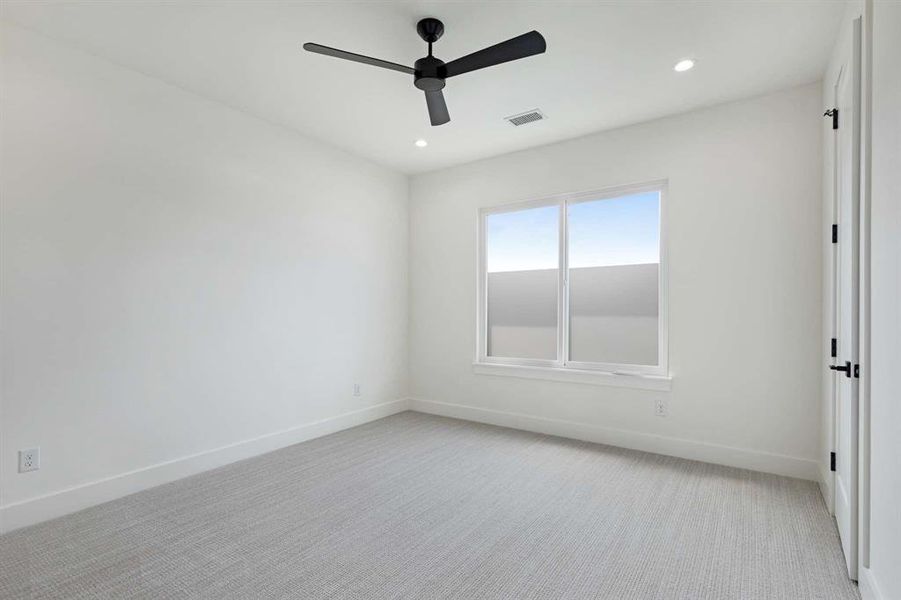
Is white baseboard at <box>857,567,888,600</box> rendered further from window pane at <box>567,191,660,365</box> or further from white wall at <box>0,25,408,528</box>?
white wall at <box>0,25,408,528</box>

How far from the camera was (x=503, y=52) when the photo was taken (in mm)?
2160

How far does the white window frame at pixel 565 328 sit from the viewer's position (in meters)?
3.64

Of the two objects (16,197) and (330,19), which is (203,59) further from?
(16,197)

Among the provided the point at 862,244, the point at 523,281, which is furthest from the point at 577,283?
the point at 862,244

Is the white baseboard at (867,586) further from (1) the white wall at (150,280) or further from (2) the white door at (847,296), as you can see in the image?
(1) the white wall at (150,280)

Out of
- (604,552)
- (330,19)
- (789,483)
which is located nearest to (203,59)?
(330,19)

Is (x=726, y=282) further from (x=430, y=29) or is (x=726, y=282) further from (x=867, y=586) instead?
(x=430, y=29)

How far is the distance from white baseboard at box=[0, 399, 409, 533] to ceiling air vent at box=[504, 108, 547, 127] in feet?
10.2

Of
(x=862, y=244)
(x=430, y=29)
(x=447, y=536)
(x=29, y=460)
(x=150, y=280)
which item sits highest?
(x=430, y=29)

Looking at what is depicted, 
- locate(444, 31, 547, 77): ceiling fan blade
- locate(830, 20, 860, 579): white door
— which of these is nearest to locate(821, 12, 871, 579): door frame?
locate(830, 20, 860, 579): white door

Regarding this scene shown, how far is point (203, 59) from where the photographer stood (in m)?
2.77

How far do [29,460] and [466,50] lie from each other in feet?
11.2

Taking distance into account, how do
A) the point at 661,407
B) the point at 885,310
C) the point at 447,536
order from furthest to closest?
the point at 661,407
the point at 447,536
the point at 885,310

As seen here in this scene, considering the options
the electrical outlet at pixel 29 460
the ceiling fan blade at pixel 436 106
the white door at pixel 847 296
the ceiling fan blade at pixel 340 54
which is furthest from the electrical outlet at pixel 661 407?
the electrical outlet at pixel 29 460
